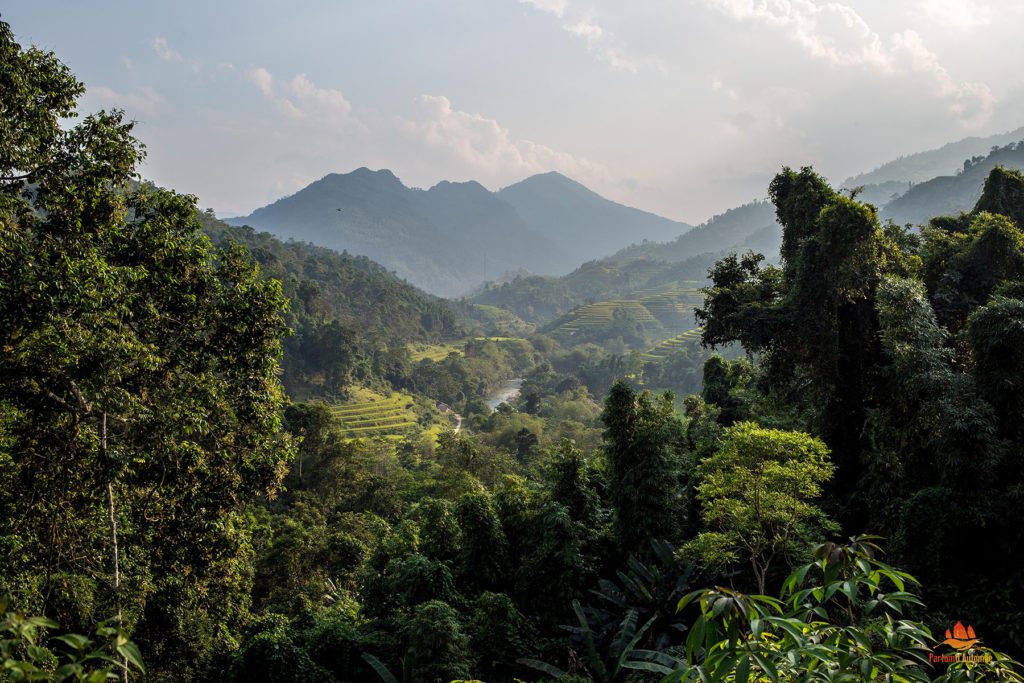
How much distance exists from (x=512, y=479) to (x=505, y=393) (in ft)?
211

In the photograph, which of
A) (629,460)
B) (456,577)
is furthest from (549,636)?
(629,460)

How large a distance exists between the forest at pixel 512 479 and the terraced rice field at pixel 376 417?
29.8m

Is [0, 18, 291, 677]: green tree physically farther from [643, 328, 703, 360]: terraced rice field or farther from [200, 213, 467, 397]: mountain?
[643, 328, 703, 360]: terraced rice field

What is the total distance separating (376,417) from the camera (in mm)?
48375

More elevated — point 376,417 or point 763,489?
point 763,489

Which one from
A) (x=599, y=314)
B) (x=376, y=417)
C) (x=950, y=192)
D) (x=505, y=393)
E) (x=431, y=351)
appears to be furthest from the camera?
(x=599, y=314)

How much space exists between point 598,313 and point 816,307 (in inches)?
3680

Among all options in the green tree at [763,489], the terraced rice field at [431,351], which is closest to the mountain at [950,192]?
the terraced rice field at [431,351]

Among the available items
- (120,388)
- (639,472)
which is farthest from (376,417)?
(120,388)

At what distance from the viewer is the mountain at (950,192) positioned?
95512mm

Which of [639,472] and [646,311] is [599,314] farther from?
[639,472]

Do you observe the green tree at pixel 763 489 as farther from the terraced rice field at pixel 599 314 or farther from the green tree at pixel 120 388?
the terraced rice field at pixel 599 314

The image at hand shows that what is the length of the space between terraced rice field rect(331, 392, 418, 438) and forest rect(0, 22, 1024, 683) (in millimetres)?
29833

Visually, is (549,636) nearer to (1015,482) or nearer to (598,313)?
(1015,482)
